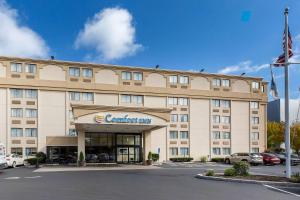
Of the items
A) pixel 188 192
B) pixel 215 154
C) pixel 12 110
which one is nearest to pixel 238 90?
pixel 215 154

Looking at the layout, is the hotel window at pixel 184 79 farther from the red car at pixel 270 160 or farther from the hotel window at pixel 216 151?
the red car at pixel 270 160

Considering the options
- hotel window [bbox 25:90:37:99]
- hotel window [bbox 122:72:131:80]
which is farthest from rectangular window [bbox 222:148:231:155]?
hotel window [bbox 25:90:37:99]

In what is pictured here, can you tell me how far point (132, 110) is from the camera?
118 ft

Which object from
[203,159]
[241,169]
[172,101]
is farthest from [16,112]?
[241,169]

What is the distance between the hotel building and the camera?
4447 cm

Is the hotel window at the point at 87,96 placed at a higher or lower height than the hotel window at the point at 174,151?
higher

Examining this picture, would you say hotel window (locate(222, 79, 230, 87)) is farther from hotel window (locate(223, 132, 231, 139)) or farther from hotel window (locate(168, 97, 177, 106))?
hotel window (locate(168, 97, 177, 106))

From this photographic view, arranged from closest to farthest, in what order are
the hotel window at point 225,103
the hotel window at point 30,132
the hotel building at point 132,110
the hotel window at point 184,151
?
the hotel building at point 132,110
the hotel window at point 30,132
the hotel window at point 184,151
the hotel window at point 225,103

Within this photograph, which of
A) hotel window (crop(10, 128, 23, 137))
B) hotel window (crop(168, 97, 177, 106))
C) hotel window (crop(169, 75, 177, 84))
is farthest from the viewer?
hotel window (crop(169, 75, 177, 84))

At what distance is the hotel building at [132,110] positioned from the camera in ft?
146

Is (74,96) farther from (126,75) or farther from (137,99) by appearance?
(137,99)

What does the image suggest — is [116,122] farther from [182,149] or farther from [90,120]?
[182,149]

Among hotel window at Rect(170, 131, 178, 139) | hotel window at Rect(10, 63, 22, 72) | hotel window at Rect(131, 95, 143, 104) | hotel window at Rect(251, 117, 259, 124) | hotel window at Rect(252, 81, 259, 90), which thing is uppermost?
hotel window at Rect(10, 63, 22, 72)

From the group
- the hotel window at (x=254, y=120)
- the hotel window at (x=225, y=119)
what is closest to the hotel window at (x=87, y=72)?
the hotel window at (x=225, y=119)
